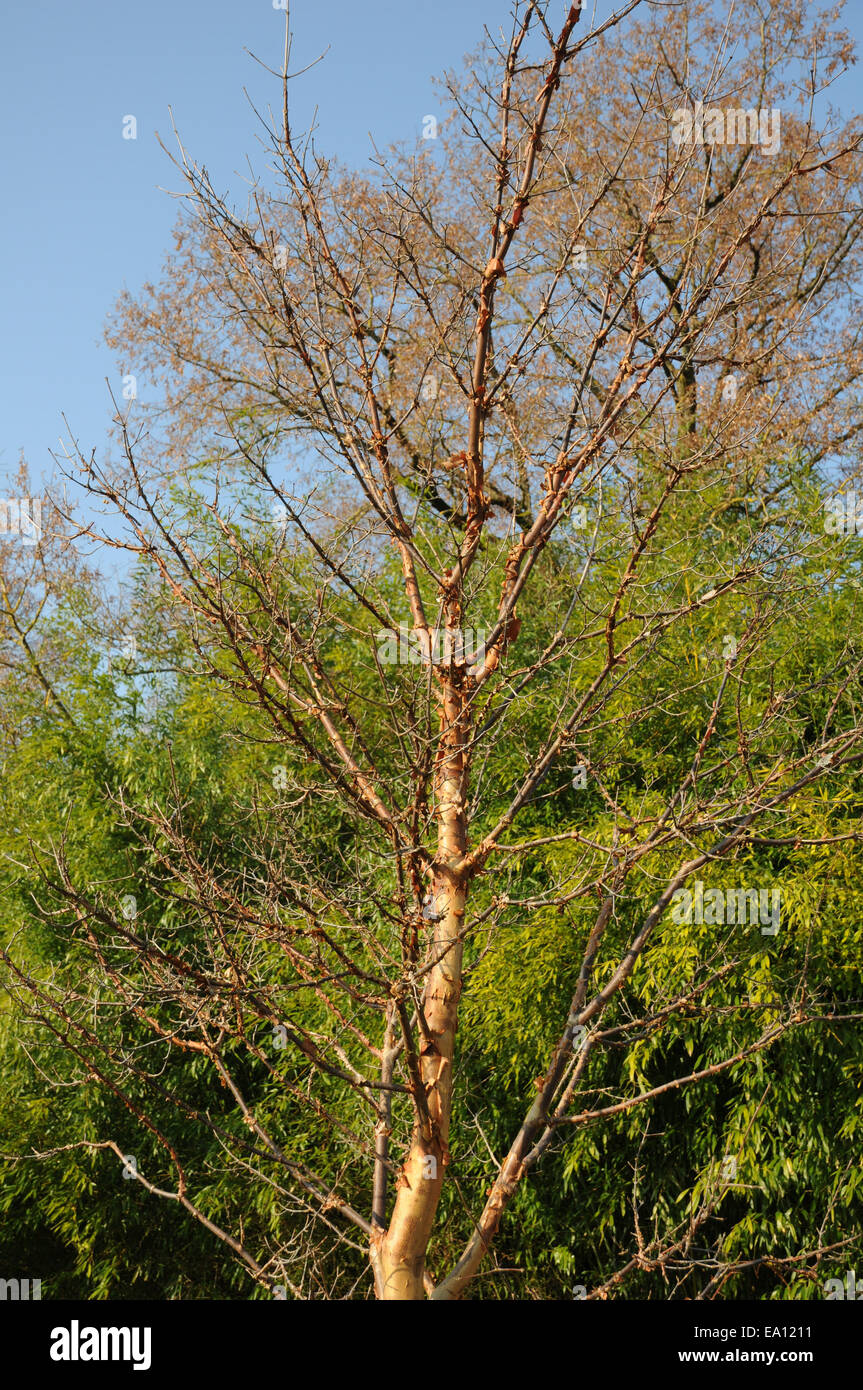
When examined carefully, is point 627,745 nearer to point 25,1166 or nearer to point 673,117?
point 673,117

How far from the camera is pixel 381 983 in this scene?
2.25 meters

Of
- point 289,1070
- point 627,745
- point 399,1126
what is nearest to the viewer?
point 399,1126

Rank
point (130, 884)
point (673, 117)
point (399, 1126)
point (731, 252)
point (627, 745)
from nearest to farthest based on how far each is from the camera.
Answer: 1. point (731, 252)
2. point (673, 117)
3. point (399, 1126)
4. point (627, 745)
5. point (130, 884)

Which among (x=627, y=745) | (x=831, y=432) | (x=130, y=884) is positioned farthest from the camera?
(x=831, y=432)

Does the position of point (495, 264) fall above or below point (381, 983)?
above

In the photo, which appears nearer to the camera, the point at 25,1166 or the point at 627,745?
the point at 627,745

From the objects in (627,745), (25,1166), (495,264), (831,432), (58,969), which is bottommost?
(25,1166)

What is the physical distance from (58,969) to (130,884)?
22.6 inches

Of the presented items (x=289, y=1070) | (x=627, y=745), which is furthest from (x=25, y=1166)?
(x=627, y=745)

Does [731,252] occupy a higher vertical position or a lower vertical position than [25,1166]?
higher

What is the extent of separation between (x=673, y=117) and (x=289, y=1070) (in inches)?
150
